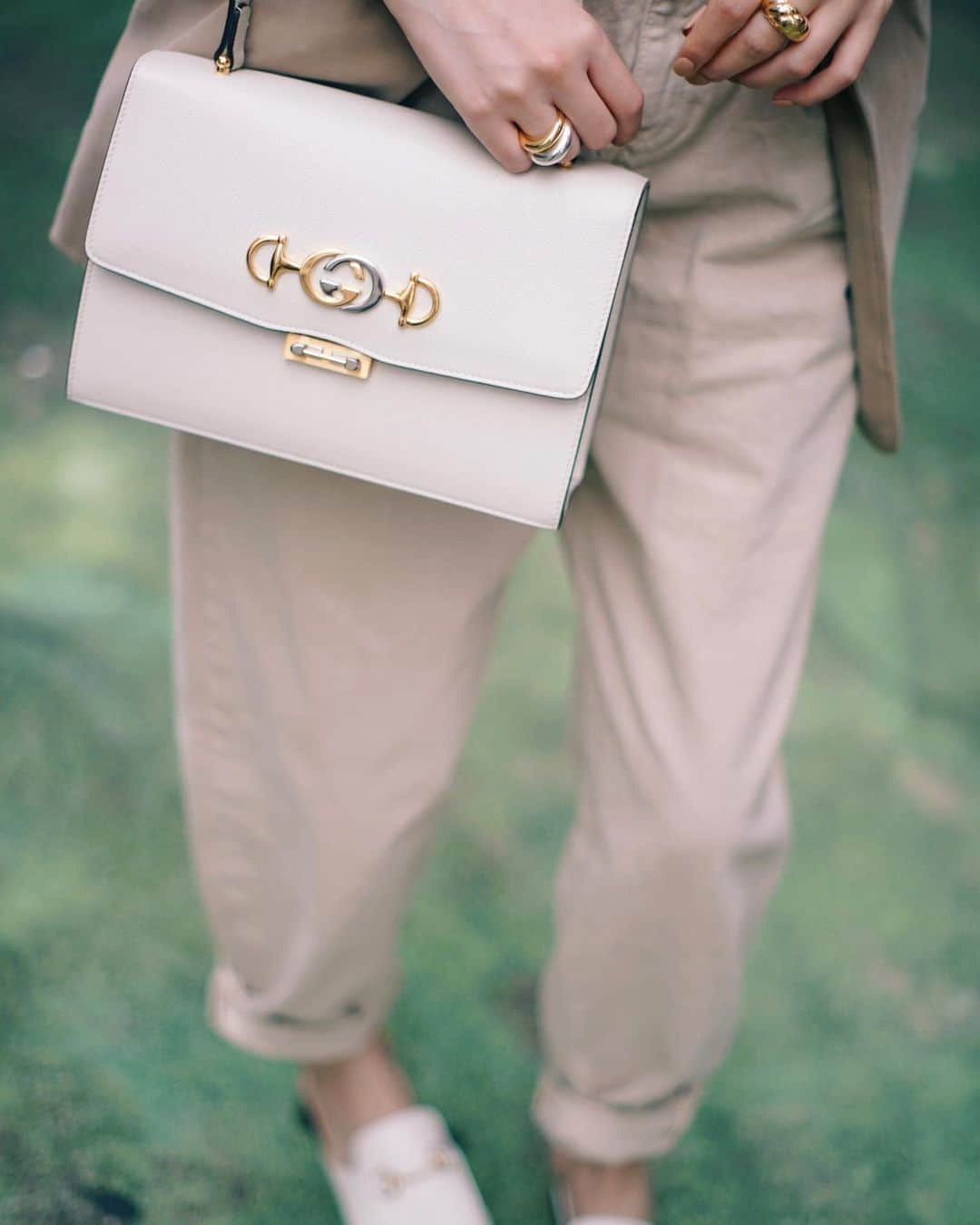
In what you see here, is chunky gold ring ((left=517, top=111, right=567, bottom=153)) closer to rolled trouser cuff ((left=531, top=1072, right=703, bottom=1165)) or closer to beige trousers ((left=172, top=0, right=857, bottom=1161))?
beige trousers ((left=172, top=0, right=857, bottom=1161))

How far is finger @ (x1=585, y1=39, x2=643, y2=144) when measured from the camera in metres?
0.61

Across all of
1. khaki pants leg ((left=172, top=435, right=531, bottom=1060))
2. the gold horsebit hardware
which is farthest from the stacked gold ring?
the gold horsebit hardware

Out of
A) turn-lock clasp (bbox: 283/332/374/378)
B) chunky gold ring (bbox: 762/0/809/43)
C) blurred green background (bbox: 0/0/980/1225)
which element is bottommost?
blurred green background (bbox: 0/0/980/1225)

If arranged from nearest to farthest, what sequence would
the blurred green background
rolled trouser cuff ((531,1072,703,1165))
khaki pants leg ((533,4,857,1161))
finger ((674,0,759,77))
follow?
finger ((674,0,759,77))
khaki pants leg ((533,4,857,1161))
rolled trouser cuff ((531,1072,703,1165))
the blurred green background

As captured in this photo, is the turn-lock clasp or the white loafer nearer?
the turn-lock clasp

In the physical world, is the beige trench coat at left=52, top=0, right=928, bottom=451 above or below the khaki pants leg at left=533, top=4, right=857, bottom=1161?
above

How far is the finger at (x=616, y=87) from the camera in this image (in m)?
0.61

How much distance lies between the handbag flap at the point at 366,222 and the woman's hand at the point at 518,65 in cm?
3

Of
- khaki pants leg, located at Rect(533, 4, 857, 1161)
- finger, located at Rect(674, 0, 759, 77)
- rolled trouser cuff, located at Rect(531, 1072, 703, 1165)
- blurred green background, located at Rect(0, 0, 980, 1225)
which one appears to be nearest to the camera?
finger, located at Rect(674, 0, 759, 77)

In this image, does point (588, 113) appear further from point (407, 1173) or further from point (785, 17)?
point (407, 1173)

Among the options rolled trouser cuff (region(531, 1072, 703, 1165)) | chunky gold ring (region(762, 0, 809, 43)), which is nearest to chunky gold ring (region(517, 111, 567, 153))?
chunky gold ring (region(762, 0, 809, 43))

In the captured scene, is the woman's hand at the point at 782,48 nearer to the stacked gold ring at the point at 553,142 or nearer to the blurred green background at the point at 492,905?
the stacked gold ring at the point at 553,142

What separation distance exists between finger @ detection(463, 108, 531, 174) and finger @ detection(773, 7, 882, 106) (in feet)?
0.47

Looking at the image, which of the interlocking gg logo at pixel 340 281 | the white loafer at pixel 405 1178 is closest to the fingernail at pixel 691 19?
the interlocking gg logo at pixel 340 281
